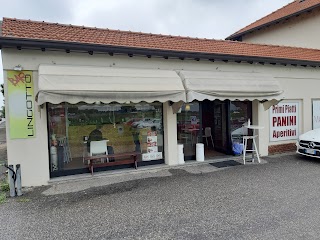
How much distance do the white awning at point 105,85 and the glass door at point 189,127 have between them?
177cm

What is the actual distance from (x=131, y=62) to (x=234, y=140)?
5649 millimetres

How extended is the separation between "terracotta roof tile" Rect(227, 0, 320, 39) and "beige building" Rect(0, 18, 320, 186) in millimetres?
6304

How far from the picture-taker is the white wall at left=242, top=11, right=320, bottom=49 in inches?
594

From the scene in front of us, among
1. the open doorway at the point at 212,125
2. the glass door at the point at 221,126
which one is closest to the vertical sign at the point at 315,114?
the open doorway at the point at 212,125

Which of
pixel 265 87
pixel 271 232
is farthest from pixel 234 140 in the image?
pixel 271 232

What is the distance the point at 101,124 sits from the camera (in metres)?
8.44

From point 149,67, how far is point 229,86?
2947 millimetres

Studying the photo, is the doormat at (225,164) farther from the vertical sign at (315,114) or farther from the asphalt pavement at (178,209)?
the vertical sign at (315,114)

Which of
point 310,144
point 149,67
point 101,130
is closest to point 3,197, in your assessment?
point 101,130

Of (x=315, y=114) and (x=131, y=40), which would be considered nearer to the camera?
(x=131, y=40)

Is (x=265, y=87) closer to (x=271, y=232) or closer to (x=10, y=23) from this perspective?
(x=271, y=232)

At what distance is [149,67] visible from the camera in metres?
8.40

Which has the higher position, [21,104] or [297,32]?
[297,32]

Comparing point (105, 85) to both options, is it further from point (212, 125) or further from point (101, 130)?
point (212, 125)
